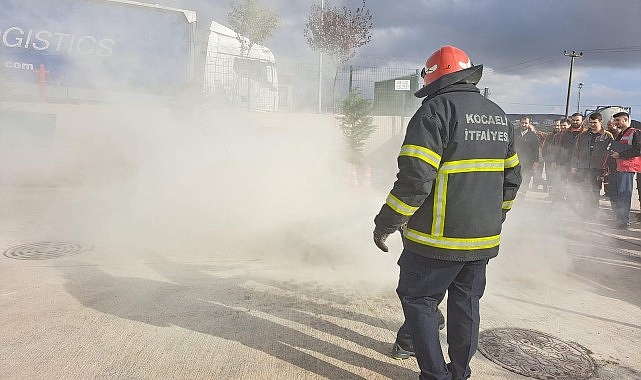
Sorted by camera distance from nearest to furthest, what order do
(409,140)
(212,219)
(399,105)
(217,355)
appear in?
(409,140) < (217,355) < (212,219) < (399,105)

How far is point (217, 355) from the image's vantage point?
252 cm

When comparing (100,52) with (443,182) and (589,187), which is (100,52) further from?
(589,187)

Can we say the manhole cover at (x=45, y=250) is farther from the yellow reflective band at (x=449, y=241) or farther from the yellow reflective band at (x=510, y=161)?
the yellow reflective band at (x=510, y=161)

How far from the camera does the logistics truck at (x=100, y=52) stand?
21.8ft

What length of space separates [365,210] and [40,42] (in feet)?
18.3

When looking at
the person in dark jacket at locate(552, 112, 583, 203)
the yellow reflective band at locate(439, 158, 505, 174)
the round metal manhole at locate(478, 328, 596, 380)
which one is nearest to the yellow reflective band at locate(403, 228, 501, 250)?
the yellow reflective band at locate(439, 158, 505, 174)

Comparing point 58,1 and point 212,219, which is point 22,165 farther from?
point 212,219

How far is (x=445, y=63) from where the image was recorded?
2.21 m

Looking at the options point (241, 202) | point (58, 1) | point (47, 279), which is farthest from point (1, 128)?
point (47, 279)

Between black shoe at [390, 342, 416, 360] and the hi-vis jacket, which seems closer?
the hi-vis jacket

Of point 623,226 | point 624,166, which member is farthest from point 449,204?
point 623,226

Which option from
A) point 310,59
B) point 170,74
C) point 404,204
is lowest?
point 404,204

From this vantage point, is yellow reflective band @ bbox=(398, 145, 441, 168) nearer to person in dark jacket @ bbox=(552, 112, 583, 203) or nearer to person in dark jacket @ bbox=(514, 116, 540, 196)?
person in dark jacket @ bbox=(552, 112, 583, 203)

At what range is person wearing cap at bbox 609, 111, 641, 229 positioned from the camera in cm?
611
